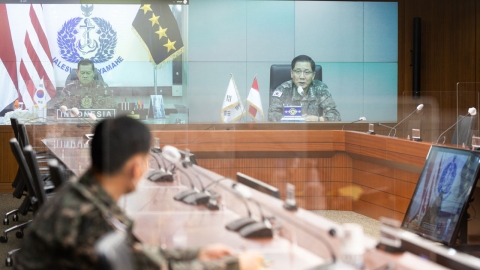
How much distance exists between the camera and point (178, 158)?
3521mm

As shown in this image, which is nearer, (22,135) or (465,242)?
(465,242)

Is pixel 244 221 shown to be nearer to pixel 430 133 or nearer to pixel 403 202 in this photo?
pixel 403 202

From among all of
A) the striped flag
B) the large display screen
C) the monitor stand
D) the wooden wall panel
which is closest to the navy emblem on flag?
the large display screen

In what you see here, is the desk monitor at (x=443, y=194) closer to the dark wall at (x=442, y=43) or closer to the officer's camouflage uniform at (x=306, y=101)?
the officer's camouflage uniform at (x=306, y=101)

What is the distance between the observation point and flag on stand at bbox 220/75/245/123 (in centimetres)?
561

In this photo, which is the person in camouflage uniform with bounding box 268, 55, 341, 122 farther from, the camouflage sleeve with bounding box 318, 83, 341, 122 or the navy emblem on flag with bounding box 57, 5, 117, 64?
the navy emblem on flag with bounding box 57, 5, 117, 64

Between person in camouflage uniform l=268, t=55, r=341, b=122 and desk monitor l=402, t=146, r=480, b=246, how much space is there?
224 cm

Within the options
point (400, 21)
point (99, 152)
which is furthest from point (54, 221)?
point (400, 21)

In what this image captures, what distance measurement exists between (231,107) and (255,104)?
717 millimetres

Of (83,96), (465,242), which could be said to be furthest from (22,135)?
(465,242)

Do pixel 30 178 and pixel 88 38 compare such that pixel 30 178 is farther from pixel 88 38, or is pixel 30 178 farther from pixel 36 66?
pixel 36 66

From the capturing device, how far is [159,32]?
4.27 metres

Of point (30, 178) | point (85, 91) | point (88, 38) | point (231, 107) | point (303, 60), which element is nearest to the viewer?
point (30, 178)

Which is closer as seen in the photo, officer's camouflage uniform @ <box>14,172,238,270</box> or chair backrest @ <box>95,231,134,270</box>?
chair backrest @ <box>95,231,134,270</box>
